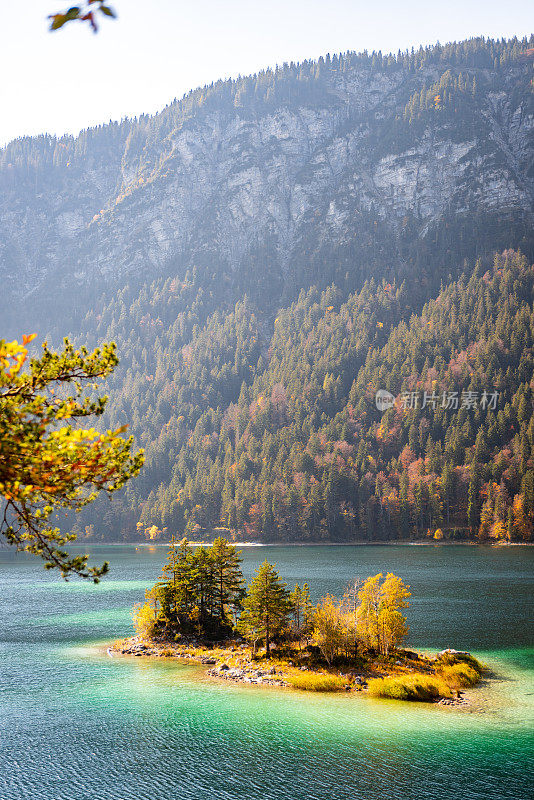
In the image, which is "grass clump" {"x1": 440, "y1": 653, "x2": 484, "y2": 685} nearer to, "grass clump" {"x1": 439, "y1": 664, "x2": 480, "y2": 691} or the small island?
the small island

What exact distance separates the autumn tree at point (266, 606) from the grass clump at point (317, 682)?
696 centimetres

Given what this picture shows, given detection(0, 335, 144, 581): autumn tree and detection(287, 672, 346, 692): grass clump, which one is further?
detection(287, 672, 346, 692): grass clump

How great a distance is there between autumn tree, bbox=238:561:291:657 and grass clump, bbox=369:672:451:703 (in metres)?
11.8

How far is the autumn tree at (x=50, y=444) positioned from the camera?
548 inches

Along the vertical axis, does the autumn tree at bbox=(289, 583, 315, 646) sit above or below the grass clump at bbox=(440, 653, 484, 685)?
above

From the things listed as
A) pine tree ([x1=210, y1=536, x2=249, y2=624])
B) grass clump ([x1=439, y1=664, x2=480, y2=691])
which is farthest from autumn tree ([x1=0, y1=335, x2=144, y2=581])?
pine tree ([x1=210, y1=536, x2=249, y2=624])

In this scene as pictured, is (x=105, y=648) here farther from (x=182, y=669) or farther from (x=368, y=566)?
(x=368, y=566)

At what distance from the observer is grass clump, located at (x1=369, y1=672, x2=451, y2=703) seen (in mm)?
52688

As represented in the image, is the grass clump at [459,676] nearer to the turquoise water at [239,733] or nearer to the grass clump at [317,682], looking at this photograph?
the turquoise water at [239,733]

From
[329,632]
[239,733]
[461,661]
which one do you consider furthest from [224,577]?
[239,733]

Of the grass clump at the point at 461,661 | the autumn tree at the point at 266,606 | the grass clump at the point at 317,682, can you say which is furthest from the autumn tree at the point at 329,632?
the grass clump at the point at 461,661

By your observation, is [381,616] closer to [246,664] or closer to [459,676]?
[459,676]

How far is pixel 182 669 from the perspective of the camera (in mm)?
64188

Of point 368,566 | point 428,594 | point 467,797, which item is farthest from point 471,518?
point 467,797
